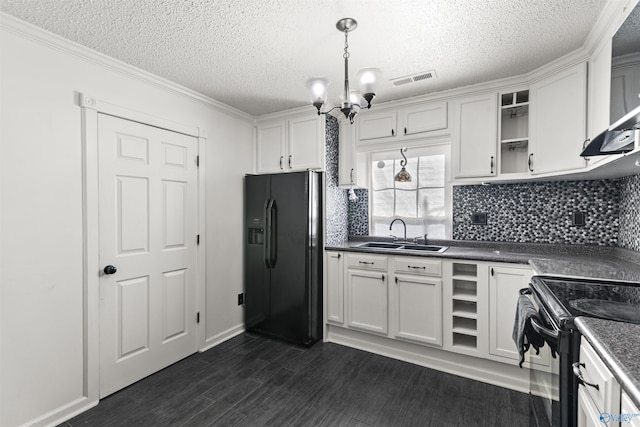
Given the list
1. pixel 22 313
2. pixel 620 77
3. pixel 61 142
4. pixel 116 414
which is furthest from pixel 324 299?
pixel 620 77

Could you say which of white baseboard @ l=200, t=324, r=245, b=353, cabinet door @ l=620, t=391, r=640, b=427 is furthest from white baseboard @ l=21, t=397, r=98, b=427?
cabinet door @ l=620, t=391, r=640, b=427

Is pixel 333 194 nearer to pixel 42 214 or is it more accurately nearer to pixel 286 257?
pixel 286 257

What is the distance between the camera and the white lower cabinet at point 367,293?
8.97ft

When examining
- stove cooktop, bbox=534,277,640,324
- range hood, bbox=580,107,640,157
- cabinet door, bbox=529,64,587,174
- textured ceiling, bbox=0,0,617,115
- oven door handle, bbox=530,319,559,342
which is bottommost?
oven door handle, bbox=530,319,559,342

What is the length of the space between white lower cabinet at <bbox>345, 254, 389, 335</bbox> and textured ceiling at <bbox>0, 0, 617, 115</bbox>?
1.59 metres

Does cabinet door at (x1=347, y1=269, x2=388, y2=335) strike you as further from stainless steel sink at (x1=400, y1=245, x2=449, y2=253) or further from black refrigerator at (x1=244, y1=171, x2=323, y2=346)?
stainless steel sink at (x1=400, y1=245, x2=449, y2=253)

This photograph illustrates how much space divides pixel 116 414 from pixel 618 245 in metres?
3.76

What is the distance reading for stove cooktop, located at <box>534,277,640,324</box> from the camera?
112 cm

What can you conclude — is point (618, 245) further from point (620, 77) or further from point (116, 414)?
point (116, 414)

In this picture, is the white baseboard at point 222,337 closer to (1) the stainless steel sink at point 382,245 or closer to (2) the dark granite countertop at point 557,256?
(2) the dark granite countertop at point 557,256

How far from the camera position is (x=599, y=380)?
88 cm

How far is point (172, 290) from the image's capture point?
2588 millimetres

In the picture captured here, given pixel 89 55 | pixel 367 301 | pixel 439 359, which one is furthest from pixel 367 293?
Result: pixel 89 55

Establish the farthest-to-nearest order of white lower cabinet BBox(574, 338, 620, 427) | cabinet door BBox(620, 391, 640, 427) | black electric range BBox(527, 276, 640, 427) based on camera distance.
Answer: black electric range BBox(527, 276, 640, 427)
white lower cabinet BBox(574, 338, 620, 427)
cabinet door BBox(620, 391, 640, 427)
